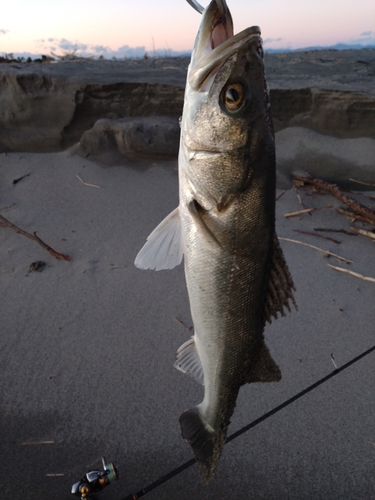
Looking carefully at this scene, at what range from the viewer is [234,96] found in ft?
4.92

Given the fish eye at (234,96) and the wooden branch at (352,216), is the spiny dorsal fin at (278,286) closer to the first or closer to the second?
the fish eye at (234,96)

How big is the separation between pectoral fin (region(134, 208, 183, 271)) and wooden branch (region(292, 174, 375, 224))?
3666mm

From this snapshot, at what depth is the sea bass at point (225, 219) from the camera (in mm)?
1493

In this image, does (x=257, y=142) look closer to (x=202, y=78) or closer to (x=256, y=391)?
(x=202, y=78)

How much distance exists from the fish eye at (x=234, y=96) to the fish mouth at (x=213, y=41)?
3.3 inches

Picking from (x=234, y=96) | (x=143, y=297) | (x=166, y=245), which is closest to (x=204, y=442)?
(x=166, y=245)

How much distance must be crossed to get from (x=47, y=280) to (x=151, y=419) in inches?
74.3

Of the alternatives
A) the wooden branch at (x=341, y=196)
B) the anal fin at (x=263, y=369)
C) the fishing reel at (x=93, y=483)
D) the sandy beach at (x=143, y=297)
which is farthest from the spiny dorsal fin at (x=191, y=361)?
the wooden branch at (x=341, y=196)

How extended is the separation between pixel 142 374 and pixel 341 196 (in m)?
3.53

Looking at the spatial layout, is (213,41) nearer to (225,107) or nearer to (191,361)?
(225,107)

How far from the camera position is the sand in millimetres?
2633

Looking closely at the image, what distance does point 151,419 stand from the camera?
2941 millimetres

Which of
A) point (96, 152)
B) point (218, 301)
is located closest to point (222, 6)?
point (218, 301)

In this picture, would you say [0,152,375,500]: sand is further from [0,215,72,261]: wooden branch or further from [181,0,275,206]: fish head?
[181,0,275,206]: fish head
